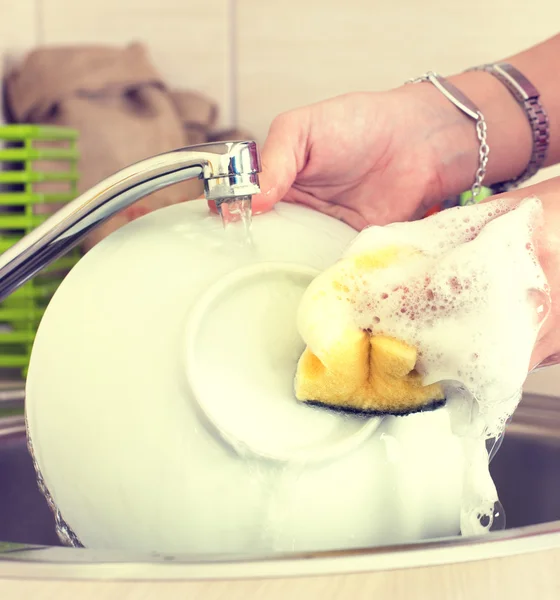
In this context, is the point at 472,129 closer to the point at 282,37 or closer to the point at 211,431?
the point at 211,431

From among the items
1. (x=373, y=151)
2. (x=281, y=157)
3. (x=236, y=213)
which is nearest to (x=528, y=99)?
(x=373, y=151)

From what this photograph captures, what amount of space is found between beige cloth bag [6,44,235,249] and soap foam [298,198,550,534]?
841 mm

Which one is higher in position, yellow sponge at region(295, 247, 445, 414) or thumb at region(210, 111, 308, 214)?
thumb at region(210, 111, 308, 214)

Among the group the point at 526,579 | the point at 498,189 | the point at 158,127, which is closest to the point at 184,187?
the point at 158,127

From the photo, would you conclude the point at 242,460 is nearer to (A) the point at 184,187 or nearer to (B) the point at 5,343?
(B) the point at 5,343

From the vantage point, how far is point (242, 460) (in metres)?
0.36

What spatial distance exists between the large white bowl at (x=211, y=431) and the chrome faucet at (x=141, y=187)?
0.04 m

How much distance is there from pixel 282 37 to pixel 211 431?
1192mm

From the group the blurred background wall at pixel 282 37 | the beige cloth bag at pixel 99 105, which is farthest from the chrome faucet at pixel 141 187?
the blurred background wall at pixel 282 37

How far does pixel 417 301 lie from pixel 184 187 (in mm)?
922

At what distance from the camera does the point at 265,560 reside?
306mm

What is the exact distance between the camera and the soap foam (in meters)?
0.36

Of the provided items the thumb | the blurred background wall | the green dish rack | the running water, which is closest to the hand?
the thumb

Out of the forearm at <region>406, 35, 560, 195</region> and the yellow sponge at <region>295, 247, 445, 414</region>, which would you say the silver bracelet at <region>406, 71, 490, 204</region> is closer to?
the forearm at <region>406, 35, 560, 195</region>
